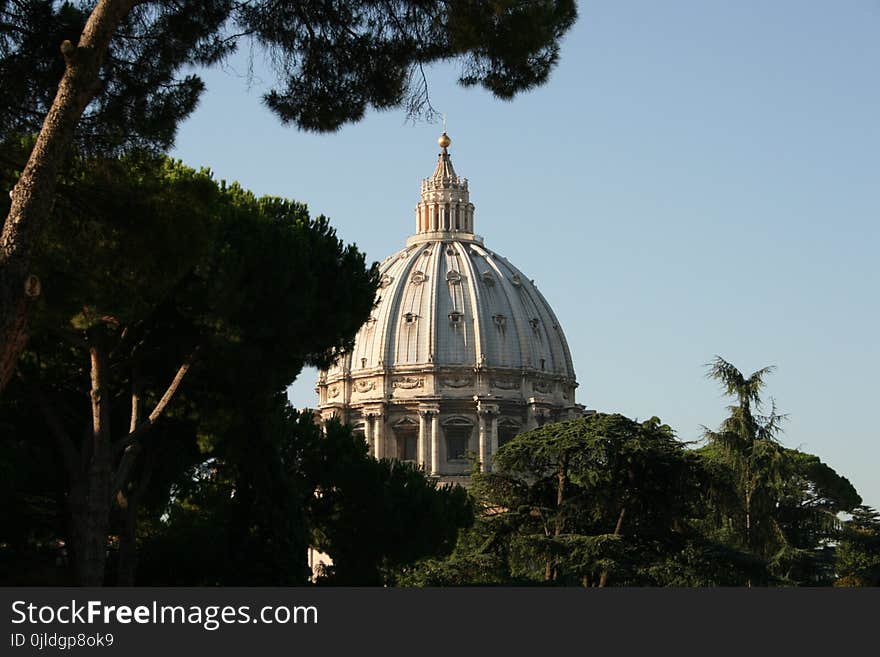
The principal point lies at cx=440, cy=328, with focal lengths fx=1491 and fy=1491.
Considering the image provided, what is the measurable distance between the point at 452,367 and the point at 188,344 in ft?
242

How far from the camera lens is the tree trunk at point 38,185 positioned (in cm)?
1101

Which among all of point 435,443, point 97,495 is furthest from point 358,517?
point 435,443

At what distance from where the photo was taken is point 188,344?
19.1m

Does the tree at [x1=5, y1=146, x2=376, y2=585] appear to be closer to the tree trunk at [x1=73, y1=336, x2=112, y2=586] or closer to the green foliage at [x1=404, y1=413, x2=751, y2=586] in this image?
the tree trunk at [x1=73, y1=336, x2=112, y2=586]

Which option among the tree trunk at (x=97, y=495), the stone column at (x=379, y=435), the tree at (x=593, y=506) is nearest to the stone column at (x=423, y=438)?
the stone column at (x=379, y=435)

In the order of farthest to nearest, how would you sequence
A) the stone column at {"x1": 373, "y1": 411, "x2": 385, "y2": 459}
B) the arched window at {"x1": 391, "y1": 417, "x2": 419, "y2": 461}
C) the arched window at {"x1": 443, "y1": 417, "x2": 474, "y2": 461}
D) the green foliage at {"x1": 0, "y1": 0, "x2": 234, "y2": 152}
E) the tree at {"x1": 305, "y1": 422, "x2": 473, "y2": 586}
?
the arched window at {"x1": 391, "y1": 417, "x2": 419, "y2": 461} < the arched window at {"x1": 443, "y1": 417, "x2": 474, "y2": 461} < the stone column at {"x1": 373, "y1": 411, "x2": 385, "y2": 459} < the tree at {"x1": 305, "y1": 422, "x2": 473, "y2": 586} < the green foliage at {"x1": 0, "y1": 0, "x2": 234, "y2": 152}

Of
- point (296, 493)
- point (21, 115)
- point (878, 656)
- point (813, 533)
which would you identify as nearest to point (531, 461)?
point (813, 533)

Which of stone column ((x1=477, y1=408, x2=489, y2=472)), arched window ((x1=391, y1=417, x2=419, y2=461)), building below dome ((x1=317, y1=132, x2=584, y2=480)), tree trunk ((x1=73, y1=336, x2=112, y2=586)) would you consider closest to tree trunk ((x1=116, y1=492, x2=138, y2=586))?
tree trunk ((x1=73, y1=336, x2=112, y2=586))

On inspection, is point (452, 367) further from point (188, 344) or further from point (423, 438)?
point (188, 344)

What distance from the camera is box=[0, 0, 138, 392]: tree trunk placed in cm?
1101

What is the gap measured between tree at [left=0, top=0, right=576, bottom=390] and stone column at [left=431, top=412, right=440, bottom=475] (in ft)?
Result: 247

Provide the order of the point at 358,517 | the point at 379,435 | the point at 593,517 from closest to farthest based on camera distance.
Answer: the point at 358,517 → the point at 593,517 → the point at 379,435

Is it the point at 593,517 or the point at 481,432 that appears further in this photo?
the point at 481,432

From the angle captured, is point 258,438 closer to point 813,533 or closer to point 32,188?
point 32,188
